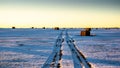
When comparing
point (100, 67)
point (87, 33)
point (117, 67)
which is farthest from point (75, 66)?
point (87, 33)

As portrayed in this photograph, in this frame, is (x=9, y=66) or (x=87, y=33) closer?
(x=9, y=66)

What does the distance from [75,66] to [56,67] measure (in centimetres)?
91

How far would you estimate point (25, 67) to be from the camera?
11148 mm

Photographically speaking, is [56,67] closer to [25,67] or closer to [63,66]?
[63,66]

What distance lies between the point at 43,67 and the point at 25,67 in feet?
2.66

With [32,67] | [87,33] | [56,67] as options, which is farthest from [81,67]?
[87,33]

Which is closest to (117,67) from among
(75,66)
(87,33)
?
(75,66)

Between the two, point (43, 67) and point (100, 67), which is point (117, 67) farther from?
point (43, 67)

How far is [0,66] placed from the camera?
1148 centimetres

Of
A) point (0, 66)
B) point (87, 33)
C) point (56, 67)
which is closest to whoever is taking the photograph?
point (56, 67)

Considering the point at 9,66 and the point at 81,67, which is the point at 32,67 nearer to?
the point at 9,66

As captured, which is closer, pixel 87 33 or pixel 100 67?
pixel 100 67

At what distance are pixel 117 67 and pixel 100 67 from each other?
745mm

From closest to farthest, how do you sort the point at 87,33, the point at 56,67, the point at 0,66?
1. the point at 56,67
2. the point at 0,66
3. the point at 87,33
